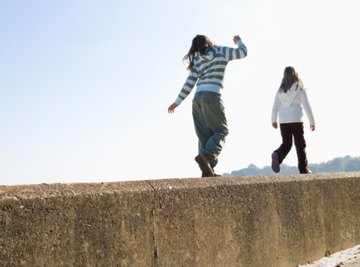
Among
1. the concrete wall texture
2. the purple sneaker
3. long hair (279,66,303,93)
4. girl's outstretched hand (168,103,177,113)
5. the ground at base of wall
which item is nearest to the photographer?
the concrete wall texture

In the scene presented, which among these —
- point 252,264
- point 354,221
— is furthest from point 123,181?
point 354,221

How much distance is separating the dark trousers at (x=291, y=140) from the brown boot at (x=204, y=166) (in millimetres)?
2544

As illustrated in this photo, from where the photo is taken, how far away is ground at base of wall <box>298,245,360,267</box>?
15.9ft

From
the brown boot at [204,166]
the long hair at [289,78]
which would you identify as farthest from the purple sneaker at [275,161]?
the brown boot at [204,166]

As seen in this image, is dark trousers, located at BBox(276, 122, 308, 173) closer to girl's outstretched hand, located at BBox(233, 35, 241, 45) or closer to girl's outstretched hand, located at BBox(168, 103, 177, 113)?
girl's outstretched hand, located at BBox(233, 35, 241, 45)

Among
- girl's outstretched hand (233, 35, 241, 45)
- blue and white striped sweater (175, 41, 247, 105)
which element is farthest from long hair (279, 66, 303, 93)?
blue and white striped sweater (175, 41, 247, 105)

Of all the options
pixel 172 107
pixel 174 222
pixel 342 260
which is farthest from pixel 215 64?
pixel 174 222

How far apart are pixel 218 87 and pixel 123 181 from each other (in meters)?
2.62

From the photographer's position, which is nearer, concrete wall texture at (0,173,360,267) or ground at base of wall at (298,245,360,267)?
concrete wall texture at (0,173,360,267)

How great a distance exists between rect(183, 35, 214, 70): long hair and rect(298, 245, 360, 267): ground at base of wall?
2.22 meters

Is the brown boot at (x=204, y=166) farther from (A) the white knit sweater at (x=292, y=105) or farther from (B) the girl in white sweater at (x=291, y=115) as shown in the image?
(A) the white knit sweater at (x=292, y=105)

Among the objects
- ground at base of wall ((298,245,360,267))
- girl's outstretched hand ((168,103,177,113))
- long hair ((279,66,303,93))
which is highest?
long hair ((279,66,303,93))

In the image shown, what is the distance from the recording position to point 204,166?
5125 mm

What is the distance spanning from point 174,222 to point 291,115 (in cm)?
441
